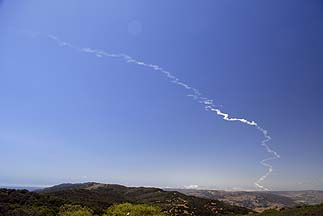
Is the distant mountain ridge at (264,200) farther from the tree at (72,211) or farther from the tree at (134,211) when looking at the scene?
the tree at (72,211)

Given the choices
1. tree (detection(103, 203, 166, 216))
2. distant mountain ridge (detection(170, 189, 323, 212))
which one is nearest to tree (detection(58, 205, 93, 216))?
tree (detection(103, 203, 166, 216))

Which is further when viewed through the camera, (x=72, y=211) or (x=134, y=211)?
(x=72, y=211)

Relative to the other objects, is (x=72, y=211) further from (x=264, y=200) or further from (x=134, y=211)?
(x=264, y=200)

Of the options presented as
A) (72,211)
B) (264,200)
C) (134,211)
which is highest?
(264,200)

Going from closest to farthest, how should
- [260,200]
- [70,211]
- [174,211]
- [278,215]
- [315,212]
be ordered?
[315,212]
[278,215]
[70,211]
[174,211]
[260,200]

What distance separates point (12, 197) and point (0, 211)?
11480 millimetres

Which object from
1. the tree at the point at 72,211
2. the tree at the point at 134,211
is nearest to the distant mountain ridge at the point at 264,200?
the tree at the point at 134,211

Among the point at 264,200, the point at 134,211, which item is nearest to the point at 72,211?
the point at 134,211

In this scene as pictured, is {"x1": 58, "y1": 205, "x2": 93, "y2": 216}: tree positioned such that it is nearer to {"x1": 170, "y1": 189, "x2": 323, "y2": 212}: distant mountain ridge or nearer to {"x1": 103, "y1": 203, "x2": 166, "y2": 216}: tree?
{"x1": 103, "y1": 203, "x2": 166, "y2": 216}: tree

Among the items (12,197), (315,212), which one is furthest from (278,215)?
(12,197)

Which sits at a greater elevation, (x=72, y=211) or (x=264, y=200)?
(x=264, y=200)

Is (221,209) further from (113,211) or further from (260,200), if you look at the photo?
(260,200)

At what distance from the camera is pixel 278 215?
37.4 meters

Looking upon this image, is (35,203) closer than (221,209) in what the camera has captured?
Result: Yes
